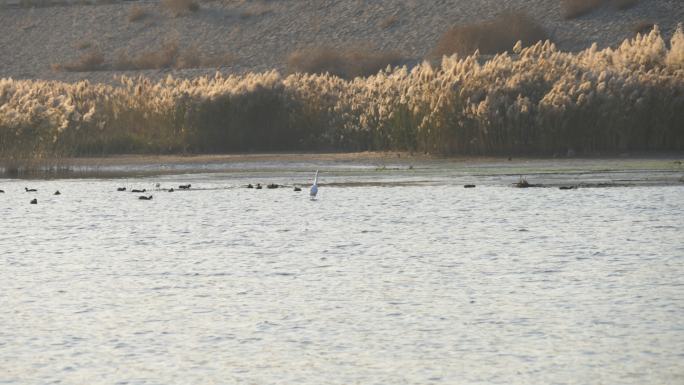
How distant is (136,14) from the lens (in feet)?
215

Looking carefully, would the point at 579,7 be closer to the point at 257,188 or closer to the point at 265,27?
the point at 265,27

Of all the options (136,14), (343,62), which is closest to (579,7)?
(343,62)

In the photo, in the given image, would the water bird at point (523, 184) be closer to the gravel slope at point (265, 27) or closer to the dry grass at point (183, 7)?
the gravel slope at point (265, 27)

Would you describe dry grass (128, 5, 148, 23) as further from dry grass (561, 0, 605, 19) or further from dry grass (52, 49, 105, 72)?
dry grass (561, 0, 605, 19)

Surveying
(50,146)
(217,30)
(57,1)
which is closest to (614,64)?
(50,146)

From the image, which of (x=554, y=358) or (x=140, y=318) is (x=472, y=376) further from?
(x=140, y=318)

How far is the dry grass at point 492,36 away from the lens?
168 ft

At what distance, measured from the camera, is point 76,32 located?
64.6 m

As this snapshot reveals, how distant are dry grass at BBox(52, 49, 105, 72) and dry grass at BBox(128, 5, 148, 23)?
19.8ft

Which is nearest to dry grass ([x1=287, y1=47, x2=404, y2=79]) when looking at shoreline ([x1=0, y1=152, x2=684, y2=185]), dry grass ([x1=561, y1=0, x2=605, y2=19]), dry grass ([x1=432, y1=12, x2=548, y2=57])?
dry grass ([x1=432, y1=12, x2=548, y2=57])

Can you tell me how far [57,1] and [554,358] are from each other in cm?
6491

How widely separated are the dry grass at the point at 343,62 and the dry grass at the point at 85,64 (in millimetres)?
9024

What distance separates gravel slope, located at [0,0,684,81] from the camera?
174 feet

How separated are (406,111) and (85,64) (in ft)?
105
